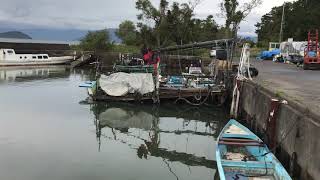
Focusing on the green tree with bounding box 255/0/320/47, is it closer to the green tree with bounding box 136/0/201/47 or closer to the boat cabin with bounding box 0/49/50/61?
the green tree with bounding box 136/0/201/47

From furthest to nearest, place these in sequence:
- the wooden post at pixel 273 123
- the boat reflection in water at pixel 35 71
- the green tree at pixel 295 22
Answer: the green tree at pixel 295 22
the boat reflection in water at pixel 35 71
the wooden post at pixel 273 123

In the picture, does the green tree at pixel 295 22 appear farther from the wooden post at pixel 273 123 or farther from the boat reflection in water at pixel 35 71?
the wooden post at pixel 273 123

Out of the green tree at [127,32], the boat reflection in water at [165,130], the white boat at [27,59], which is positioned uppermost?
the green tree at [127,32]

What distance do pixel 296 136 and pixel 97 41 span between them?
71366mm

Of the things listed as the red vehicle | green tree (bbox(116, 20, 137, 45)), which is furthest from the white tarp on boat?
green tree (bbox(116, 20, 137, 45))

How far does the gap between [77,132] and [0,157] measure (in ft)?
19.2

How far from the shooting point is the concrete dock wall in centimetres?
1195

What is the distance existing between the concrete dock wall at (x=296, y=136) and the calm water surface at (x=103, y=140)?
2.55 m

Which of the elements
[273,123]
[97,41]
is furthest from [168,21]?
[273,123]

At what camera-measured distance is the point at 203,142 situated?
21.3 m

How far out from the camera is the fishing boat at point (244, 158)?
13.0 meters

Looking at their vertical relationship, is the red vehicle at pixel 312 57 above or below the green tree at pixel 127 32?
below

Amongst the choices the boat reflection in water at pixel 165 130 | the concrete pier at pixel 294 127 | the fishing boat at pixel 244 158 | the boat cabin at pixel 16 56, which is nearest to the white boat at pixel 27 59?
the boat cabin at pixel 16 56

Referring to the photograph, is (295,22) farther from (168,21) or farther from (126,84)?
(126,84)
